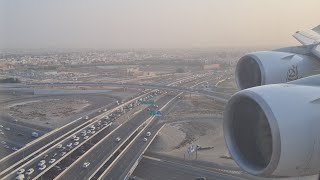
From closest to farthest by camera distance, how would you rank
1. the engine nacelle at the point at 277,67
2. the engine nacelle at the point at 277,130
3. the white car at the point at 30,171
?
the engine nacelle at the point at 277,130 < the engine nacelle at the point at 277,67 < the white car at the point at 30,171

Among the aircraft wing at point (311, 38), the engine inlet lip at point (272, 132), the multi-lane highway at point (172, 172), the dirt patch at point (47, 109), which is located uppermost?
the aircraft wing at point (311, 38)

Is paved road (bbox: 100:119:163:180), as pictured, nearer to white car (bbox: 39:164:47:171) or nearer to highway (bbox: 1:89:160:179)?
white car (bbox: 39:164:47:171)

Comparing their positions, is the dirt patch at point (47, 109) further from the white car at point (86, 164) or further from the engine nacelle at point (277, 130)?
the engine nacelle at point (277, 130)

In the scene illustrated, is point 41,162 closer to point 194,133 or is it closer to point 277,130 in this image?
point 194,133

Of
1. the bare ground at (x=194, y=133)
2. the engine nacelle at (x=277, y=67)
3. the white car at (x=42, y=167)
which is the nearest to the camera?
the engine nacelle at (x=277, y=67)

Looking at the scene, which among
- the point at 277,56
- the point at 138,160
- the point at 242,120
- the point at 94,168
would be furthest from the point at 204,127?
the point at 242,120

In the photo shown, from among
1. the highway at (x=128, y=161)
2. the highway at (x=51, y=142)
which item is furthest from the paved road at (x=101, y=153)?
the highway at (x=51, y=142)

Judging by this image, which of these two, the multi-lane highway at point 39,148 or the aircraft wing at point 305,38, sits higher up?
the aircraft wing at point 305,38

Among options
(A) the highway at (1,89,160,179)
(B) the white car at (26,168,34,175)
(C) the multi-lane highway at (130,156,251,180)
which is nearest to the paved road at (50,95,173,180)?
(B) the white car at (26,168,34,175)

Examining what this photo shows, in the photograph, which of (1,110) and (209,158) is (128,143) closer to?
(209,158)
